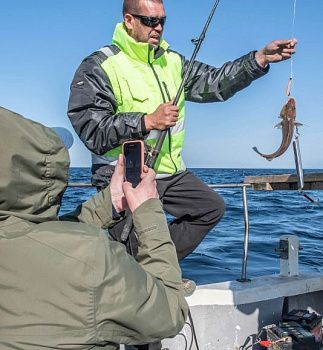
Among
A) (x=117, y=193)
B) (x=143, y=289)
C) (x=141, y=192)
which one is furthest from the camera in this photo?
(x=117, y=193)

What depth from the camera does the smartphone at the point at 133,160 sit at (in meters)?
2.36

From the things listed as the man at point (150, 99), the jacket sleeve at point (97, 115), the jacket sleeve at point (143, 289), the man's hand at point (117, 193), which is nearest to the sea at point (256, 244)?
the man at point (150, 99)

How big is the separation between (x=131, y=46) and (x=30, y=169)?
192 centimetres

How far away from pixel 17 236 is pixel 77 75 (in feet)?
6.13

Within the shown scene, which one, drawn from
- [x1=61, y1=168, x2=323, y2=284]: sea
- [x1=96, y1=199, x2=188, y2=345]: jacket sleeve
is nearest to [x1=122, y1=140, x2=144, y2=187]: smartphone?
[x1=96, y1=199, x2=188, y2=345]: jacket sleeve

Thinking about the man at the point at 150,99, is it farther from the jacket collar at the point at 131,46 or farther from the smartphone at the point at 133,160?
the smartphone at the point at 133,160

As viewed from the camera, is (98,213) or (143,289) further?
(98,213)

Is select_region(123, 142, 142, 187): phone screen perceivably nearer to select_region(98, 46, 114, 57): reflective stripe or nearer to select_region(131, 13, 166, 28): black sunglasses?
select_region(98, 46, 114, 57): reflective stripe

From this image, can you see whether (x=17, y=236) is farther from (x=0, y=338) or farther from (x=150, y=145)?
(x=150, y=145)

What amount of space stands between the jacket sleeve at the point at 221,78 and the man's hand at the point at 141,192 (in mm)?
1751

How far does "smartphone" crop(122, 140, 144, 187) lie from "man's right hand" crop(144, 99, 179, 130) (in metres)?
0.61

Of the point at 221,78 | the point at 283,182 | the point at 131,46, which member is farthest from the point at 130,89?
the point at 283,182

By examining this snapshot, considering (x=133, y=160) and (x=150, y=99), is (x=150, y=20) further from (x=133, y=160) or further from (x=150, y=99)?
(x=133, y=160)

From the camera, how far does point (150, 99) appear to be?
3.40 meters
